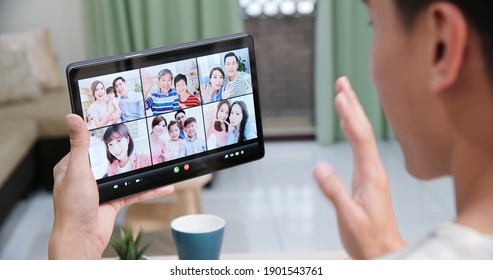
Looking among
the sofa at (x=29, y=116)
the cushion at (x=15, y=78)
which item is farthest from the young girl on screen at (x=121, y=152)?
the cushion at (x=15, y=78)

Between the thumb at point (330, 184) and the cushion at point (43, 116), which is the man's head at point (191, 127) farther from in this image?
the cushion at point (43, 116)

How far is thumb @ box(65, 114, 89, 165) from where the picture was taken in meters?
0.64

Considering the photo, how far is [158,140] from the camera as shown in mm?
720

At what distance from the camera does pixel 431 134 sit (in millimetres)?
354

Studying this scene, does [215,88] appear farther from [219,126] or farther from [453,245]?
[453,245]

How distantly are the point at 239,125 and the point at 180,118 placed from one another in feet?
0.23

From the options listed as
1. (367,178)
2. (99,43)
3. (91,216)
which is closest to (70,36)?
(99,43)

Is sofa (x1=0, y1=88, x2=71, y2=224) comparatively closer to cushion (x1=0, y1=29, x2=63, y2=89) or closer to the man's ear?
cushion (x1=0, y1=29, x2=63, y2=89)

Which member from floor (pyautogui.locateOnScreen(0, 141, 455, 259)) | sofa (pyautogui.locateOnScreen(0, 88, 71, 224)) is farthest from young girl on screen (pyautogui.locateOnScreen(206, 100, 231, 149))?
sofa (pyautogui.locateOnScreen(0, 88, 71, 224))

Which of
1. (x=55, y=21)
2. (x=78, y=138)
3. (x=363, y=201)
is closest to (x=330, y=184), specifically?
(x=363, y=201)

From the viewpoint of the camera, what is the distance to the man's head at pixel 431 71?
0.32 metres

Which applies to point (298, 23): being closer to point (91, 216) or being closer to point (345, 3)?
point (345, 3)

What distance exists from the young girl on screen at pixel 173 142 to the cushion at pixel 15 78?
80.1 inches

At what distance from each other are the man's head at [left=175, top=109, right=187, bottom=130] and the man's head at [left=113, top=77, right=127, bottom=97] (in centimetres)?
6
